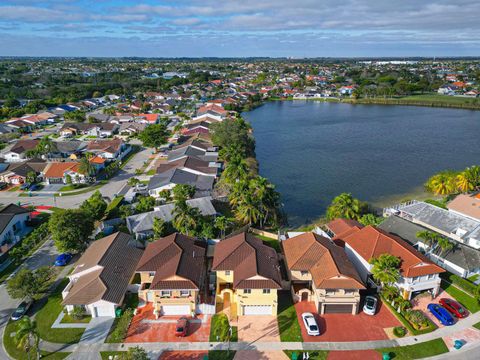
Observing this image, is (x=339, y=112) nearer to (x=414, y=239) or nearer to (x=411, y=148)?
(x=411, y=148)

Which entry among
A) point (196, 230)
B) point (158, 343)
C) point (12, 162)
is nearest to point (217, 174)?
point (196, 230)

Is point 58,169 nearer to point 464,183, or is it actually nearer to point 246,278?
point 246,278

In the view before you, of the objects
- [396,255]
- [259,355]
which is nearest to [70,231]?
[259,355]

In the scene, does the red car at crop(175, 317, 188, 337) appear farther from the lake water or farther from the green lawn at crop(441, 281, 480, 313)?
the lake water

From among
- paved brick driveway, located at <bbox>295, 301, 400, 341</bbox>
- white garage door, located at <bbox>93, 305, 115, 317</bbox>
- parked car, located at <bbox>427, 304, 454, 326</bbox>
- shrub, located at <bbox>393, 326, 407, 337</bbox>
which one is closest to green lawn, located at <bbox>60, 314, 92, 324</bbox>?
white garage door, located at <bbox>93, 305, 115, 317</bbox>

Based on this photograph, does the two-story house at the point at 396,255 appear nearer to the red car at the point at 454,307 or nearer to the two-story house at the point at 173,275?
the red car at the point at 454,307
